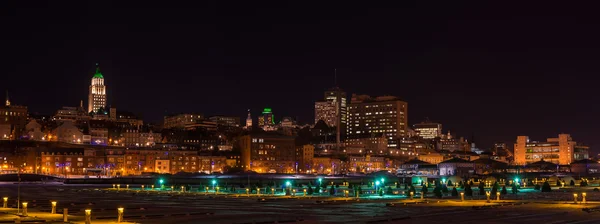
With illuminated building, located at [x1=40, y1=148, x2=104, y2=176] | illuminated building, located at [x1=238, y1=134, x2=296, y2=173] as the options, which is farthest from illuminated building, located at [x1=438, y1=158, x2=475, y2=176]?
illuminated building, located at [x1=40, y1=148, x2=104, y2=176]

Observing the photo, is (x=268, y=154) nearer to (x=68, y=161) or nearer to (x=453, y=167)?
(x=68, y=161)

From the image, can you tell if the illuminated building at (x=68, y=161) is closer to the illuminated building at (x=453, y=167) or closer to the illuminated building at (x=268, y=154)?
the illuminated building at (x=268, y=154)

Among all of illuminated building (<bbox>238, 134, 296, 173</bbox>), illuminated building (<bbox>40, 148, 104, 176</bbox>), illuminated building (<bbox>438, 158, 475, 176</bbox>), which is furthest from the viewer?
illuminated building (<bbox>238, 134, 296, 173</bbox>)

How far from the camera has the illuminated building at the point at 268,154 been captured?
580ft

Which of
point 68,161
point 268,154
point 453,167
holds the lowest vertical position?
point 453,167

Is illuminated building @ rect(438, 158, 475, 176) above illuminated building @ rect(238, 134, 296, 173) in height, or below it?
below

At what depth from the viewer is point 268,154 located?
584 feet

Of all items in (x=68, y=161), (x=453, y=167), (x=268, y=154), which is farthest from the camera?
(x=268, y=154)

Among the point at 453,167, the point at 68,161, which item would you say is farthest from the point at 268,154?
the point at 453,167

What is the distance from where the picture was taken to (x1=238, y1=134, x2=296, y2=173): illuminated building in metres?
177

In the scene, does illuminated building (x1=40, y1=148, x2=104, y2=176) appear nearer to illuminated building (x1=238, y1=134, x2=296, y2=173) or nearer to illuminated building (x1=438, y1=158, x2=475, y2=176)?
illuminated building (x1=238, y1=134, x2=296, y2=173)

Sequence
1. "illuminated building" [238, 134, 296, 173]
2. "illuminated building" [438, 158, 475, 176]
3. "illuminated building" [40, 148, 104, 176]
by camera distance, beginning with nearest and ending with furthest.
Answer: "illuminated building" [438, 158, 475, 176], "illuminated building" [40, 148, 104, 176], "illuminated building" [238, 134, 296, 173]

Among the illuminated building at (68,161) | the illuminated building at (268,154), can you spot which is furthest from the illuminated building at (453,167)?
the illuminated building at (68,161)

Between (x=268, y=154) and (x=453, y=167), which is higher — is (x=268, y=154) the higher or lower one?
the higher one
